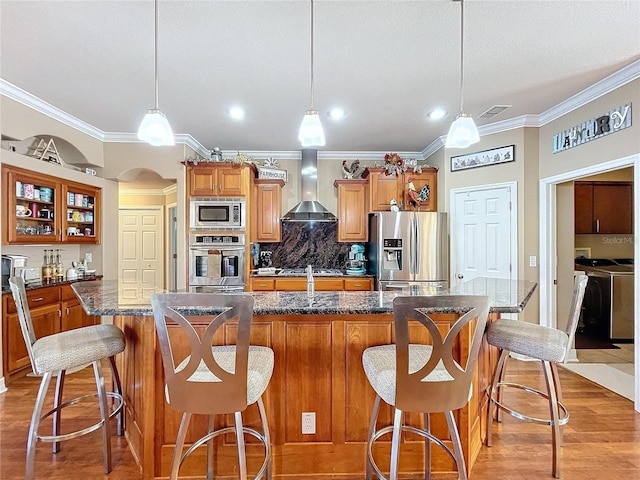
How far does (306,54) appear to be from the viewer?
2445 mm

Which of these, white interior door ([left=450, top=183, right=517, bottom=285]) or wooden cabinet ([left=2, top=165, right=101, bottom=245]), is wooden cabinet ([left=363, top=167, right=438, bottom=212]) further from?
wooden cabinet ([left=2, top=165, right=101, bottom=245])

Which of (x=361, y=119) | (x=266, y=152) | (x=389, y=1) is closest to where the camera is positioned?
(x=389, y=1)

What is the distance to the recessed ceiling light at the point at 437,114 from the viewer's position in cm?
348

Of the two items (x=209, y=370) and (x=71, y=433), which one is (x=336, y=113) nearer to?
(x=209, y=370)

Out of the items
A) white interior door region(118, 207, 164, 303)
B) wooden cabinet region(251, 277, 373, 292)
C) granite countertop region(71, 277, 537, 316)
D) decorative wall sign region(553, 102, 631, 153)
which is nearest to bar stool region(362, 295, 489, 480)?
granite countertop region(71, 277, 537, 316)

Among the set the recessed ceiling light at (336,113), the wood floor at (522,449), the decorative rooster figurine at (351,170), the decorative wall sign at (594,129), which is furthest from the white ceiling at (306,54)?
the wood floor at (522,449)

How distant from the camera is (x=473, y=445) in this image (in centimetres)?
198

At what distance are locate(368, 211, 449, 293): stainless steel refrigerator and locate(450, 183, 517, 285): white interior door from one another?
0.62 feet

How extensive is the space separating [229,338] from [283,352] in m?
0.30

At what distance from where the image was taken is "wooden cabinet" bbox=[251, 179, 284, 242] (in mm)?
4668

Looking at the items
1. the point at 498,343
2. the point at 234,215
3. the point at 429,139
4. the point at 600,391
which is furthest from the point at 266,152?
the point at 600,391

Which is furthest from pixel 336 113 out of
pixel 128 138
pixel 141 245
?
pixel 141 245

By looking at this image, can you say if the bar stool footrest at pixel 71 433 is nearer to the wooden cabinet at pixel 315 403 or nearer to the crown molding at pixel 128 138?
the wooden cabinet at pixel 315 403

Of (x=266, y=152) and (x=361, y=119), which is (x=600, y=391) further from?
(x=266, y=152)
